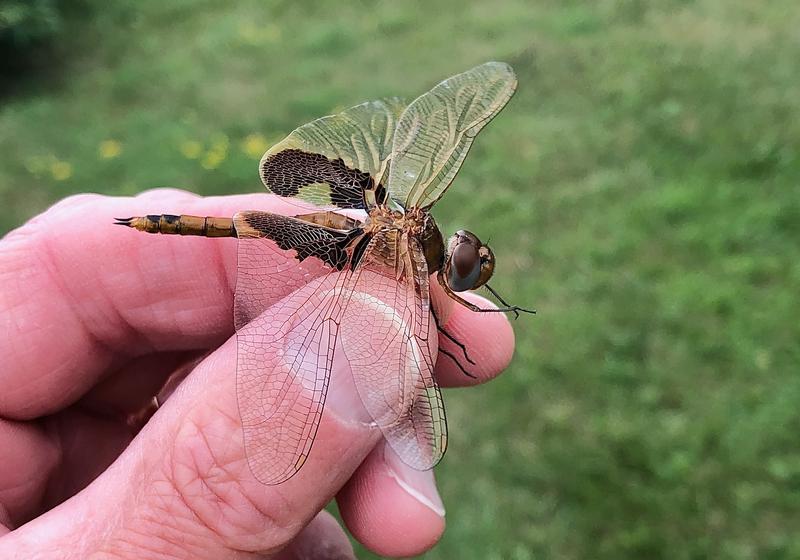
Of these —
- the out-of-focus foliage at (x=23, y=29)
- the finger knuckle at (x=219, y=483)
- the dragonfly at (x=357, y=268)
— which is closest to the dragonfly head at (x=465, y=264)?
the dragonfly at (x=357, y=268)

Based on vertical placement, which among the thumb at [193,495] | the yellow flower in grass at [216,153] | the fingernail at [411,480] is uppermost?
the thumb at [193,495]

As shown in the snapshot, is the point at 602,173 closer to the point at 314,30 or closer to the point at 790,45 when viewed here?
the point at 790,45

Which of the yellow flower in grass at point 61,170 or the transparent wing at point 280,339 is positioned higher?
the transparent wing at point 280,339

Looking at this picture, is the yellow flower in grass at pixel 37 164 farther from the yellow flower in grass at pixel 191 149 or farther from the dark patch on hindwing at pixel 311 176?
the dark patch on hindwing at pixel 311 176

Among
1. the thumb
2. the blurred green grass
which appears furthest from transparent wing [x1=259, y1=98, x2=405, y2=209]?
the blurred green grass

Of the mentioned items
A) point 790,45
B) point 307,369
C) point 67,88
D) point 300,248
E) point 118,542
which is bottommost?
point 67,88

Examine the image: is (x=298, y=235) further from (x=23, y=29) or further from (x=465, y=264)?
(x=23, y=29)

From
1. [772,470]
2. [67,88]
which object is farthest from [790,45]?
[67,88]

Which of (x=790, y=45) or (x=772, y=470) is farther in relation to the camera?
(x=790, y=45)
